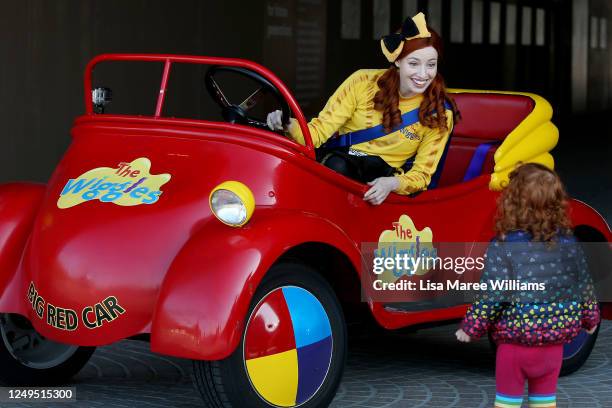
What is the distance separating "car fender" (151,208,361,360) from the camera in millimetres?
4633

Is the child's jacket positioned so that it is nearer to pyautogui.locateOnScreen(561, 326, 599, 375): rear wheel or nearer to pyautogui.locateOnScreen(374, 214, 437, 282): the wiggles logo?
pyautogui.locateOnScreen(374, 214, 437, 282): the wiggles logo

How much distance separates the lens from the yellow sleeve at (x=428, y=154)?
5.88 metres

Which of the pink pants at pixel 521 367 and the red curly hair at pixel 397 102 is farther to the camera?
the red curly hair at pixel 397 102

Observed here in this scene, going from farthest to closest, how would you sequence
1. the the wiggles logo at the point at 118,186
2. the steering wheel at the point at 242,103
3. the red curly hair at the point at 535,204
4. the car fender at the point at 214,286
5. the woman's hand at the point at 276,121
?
the woman's hand at the point at 276,121, the steering wheel at the point at 242,103, the the wiggles logo at the point at 118,186, the car fender at the point at 214,286, the red curly hair at the point at 535,204

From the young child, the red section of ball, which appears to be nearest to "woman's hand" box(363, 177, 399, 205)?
the red section of ball

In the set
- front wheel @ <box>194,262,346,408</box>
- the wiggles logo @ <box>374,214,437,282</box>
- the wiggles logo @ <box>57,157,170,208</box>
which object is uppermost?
the wiggles logo @ <box>57,157,170,208</box>

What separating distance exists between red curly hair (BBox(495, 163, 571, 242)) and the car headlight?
2.93 ft

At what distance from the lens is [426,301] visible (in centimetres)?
596

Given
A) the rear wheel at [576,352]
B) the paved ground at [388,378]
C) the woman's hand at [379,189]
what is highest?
the woman's hand at [379,189]

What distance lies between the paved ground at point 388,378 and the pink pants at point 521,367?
38.7 inches

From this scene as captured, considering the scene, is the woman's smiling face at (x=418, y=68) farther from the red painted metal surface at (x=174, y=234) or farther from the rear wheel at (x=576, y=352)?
the rear wheel at (x=576, y=352)

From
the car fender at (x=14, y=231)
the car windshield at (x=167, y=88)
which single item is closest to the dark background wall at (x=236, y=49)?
the car windshield at (x=167, y=88)

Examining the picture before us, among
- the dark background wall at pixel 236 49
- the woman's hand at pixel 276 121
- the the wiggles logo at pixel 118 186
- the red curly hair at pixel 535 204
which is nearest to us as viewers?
the red curly hair at pixel 535 204

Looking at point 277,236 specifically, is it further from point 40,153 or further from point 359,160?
point 40,153
